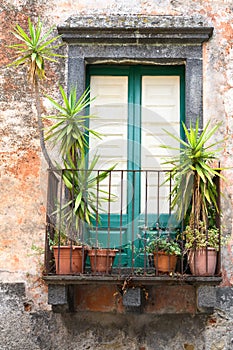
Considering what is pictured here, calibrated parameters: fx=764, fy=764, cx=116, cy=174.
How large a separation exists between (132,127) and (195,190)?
108 centimetres

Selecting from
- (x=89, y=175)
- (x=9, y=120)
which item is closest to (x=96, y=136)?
(x=89, y=175)

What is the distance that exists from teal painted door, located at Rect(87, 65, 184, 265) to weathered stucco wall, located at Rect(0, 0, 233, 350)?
0.38 meters

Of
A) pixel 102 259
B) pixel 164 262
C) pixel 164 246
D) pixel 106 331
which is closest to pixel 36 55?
pixel 102 259

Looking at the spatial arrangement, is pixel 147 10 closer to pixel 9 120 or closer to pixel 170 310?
pixel 9 120

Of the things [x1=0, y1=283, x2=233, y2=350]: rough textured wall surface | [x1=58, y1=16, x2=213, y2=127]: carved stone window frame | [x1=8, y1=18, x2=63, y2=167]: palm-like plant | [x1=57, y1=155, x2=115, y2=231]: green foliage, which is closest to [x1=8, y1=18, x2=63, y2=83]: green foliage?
[x1=8, y1=18, x2=63, y2=167]: palm-like plant

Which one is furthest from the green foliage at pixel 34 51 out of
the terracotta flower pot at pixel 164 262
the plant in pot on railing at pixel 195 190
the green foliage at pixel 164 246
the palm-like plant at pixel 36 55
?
the terracotta flower pot at pixel 164 262

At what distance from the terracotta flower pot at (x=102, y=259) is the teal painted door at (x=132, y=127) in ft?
1.81

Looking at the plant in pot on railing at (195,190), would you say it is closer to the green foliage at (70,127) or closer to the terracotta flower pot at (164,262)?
the terracotta flower pot at (164,262)

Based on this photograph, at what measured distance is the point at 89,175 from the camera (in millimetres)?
6992

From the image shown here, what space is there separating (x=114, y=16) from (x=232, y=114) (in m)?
1.52

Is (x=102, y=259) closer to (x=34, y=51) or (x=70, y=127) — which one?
(x=70, y=127)

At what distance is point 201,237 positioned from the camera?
263 inches

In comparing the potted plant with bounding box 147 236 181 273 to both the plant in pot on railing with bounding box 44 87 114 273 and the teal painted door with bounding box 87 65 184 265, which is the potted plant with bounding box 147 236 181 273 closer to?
the teal painted door with bounding box 87 65 184 265

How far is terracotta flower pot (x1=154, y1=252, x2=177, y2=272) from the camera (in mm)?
6652
